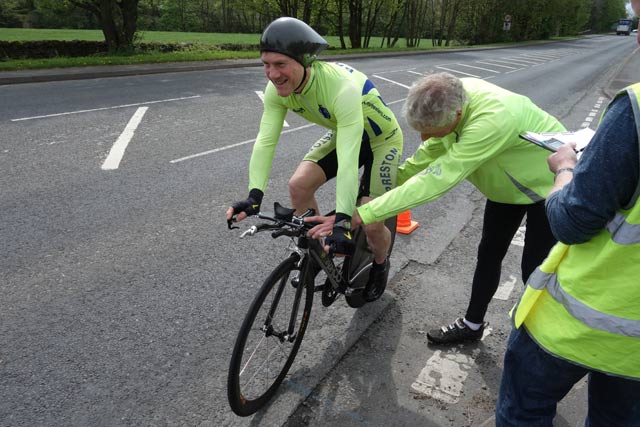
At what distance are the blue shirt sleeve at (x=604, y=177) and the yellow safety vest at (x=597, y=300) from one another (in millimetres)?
46

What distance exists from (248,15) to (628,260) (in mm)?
73221

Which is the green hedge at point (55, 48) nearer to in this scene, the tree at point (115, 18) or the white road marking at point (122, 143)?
the tree at point (115, 18)

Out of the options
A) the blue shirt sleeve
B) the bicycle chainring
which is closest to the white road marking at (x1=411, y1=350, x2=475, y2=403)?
the bicycle chainring

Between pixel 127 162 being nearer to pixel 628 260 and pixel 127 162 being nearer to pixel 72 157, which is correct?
pixel 72 157

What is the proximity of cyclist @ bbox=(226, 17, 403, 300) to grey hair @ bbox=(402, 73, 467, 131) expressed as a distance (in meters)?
0.50

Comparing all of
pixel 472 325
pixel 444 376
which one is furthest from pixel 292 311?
pixel 472 325

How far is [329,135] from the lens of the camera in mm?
3418

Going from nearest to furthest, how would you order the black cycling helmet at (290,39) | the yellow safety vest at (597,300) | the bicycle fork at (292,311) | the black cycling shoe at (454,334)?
the yellow safety vest at (597,300) < the black cycling helmet at (290,39) < the bicycle fork at (292,311) < the black cycling shoe at (454,334)

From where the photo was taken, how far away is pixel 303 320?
2912mm

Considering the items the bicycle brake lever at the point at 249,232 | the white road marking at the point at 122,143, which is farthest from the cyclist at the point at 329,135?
the white road marking at the point at 122,143

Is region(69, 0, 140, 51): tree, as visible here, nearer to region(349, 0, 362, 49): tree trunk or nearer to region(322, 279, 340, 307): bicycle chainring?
region(349, 0, 362, 49): tree trunk

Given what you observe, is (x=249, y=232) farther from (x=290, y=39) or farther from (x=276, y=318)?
(x=290, y=39)

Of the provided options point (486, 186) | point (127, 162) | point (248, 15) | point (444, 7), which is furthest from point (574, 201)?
point (248, 15)

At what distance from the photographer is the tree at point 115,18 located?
19391 millimetres
